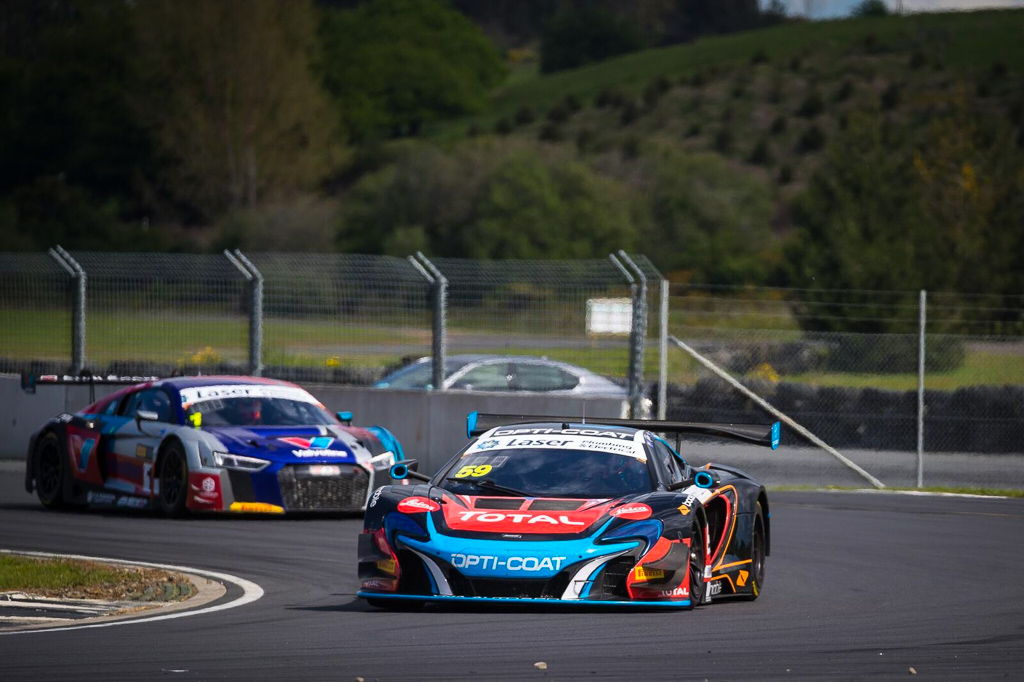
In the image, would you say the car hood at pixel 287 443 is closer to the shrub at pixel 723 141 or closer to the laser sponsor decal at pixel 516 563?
the laser sponsor decal at pixel 516 563

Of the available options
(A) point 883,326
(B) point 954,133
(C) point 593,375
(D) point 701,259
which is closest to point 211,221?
(D) point 701,259

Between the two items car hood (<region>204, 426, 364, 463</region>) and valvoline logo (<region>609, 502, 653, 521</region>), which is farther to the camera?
car hood (<region>204, 426, 364, 463</region>)

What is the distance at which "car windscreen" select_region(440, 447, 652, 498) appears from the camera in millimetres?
9711

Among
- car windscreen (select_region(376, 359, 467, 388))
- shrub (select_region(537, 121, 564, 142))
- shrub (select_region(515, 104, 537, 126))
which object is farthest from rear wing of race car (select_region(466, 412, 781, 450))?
shrub (select_region(515, 104, 537, 126))

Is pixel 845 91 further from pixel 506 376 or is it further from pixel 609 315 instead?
pixel 609 315

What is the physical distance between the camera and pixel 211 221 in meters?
85.1

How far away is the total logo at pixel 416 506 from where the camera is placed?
926 centimetres

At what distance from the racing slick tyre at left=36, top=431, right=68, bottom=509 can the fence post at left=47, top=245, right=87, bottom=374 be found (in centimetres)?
566

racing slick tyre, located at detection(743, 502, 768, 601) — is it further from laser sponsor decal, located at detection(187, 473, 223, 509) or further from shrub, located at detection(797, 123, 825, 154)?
shrub, located at detection(797, 123, 825, 154)

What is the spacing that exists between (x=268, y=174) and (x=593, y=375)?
67.4 m

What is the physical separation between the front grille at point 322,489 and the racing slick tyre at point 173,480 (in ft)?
2.80

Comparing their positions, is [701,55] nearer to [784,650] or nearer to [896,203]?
[896,203]

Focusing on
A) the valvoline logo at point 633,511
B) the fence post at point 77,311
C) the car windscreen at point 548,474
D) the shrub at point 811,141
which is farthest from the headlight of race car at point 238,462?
the shrub at point 811,141

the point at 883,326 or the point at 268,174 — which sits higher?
the point at 268,174
